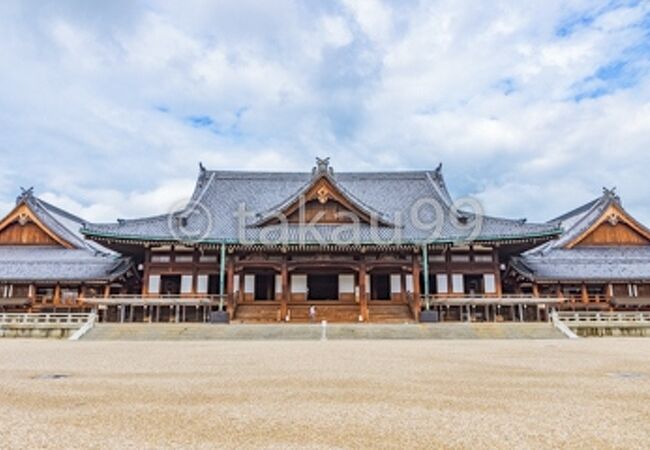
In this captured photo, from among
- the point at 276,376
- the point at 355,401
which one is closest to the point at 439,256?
the point at 276,376

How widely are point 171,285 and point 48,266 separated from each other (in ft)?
26.2

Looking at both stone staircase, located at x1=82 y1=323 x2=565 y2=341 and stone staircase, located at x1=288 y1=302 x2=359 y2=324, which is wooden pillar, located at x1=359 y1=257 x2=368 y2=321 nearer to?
stone staircase, located at x1=288 y1=302 x2=359 y2=324

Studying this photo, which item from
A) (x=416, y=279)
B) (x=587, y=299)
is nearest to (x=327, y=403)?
(x=416, y=279)

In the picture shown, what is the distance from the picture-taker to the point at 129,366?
425 inches

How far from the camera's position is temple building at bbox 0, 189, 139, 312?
28.4m

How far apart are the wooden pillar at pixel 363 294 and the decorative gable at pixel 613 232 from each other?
578 inches

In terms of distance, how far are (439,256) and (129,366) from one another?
2084 centimetres

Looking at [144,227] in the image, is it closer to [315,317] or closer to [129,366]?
[315,317]

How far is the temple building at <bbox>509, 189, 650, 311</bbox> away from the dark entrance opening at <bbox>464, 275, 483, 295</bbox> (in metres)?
2.42

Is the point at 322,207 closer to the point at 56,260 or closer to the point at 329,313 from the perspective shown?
the point at 329,313

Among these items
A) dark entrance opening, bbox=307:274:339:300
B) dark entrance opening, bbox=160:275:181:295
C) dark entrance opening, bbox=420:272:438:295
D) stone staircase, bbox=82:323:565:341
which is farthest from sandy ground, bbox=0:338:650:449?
dark entrance opening, bbox=307:274:339:300

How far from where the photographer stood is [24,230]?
3303 cm

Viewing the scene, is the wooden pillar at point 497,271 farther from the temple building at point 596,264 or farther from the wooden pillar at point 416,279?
the wooden pillar at point 416,279

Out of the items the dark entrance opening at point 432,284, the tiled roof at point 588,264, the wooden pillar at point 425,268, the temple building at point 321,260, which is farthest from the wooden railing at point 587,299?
the wooden pillar at point 425,268
